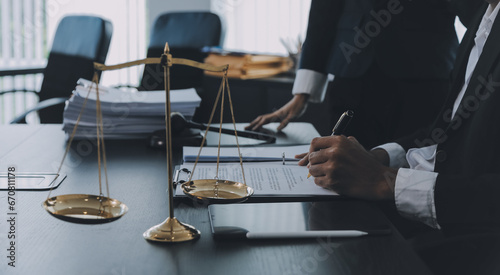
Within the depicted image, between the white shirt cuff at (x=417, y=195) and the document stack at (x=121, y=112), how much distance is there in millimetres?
744

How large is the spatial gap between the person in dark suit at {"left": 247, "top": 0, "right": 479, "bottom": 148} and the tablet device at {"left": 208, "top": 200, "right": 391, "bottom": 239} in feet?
2.58

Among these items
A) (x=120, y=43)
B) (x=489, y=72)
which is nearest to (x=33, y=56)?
(x=120, y=43)

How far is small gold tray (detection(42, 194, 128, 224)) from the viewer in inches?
27.6

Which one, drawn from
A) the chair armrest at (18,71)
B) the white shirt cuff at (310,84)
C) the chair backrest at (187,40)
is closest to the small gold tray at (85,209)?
the white shirt cuff at (310,84)

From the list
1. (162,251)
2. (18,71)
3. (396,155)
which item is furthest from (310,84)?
(18,71)

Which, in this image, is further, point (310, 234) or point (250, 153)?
point (250, 153)

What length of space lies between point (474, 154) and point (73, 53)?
238 centimetres

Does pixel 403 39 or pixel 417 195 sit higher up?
pixel 403 39

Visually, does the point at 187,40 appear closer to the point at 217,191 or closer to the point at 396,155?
the point at 396,155

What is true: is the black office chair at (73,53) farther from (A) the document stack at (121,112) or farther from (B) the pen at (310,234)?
(B) the pen at (310,234)

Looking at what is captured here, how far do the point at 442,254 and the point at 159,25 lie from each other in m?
2.30

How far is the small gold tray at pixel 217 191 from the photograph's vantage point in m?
0.79

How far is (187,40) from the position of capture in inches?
111

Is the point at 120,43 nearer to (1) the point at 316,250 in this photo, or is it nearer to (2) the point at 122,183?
(2) the point at 122,183
